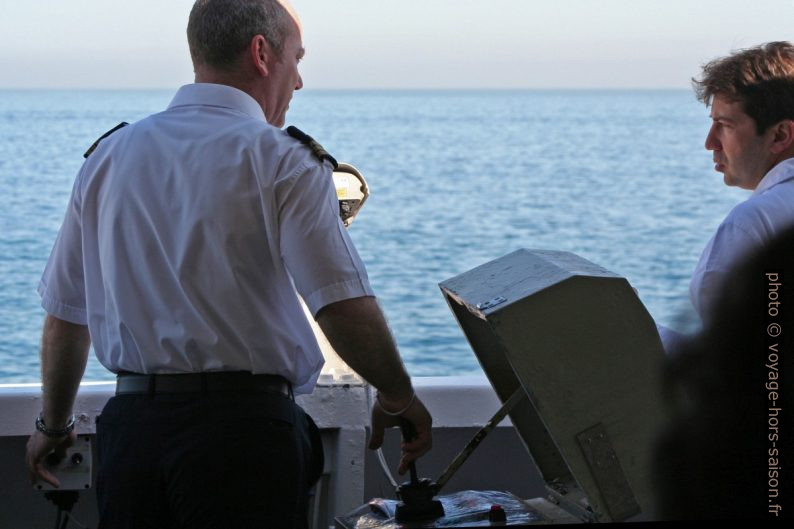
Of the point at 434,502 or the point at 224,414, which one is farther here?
the point at 434,502

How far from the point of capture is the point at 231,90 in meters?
2.08

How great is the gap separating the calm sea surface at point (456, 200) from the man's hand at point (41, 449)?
137 cm

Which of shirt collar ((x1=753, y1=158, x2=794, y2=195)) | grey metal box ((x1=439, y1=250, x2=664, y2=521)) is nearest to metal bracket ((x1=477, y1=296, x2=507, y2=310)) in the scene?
grey metal box ((x1=439, y1=250, x2=664, y2=521))

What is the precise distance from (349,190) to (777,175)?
1077mm

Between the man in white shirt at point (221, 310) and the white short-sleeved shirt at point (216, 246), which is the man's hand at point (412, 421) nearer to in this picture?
the man in white shirt at point (221, 310)

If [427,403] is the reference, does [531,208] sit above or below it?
below

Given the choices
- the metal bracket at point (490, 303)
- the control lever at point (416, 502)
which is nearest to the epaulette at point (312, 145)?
the metal bracket at point (490, 303)

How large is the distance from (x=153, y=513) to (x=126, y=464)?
0.10 m

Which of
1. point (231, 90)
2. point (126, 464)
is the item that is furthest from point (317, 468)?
point (231, 90)

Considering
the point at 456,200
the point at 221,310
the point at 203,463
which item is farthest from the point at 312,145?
the point at 456,200

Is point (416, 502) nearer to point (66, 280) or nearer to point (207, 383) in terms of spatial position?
point (207, 383)

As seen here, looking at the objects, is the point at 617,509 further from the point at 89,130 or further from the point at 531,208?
the point at 89,130

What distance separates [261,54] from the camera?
2096mm

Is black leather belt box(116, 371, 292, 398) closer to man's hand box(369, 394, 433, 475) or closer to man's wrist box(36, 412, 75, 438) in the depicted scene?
man's hand box(369, 394, 433, 475)
